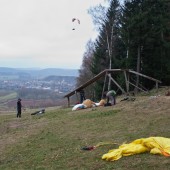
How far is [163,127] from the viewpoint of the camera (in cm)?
1455

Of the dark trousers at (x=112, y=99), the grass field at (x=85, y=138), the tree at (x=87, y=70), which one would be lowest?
the grass field at (x=85, y=138)

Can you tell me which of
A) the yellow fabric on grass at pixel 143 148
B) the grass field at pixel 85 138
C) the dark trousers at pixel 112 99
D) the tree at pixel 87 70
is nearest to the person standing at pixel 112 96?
the dark trousers at pixel 112 99

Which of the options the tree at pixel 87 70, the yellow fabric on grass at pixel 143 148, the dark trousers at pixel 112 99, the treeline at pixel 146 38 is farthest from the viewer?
the tree at pixel 87 70

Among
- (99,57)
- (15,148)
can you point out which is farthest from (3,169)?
(99,57)

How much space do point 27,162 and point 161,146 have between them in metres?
4.55

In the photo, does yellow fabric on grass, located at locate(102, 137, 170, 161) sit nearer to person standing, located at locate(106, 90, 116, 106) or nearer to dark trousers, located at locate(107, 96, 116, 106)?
dark trousers, located at locate(107, 96, 116, 106)

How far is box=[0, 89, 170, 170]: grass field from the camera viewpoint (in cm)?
1096

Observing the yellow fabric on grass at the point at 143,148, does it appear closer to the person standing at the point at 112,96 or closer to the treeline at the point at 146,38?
the person standing at the point at 112,96

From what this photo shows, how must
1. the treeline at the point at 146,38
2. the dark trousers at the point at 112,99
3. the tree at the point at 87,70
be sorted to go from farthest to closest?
the tree at the point at 87,70
the treeline at the point at 146,38
the dark trousers at the point at 112,99

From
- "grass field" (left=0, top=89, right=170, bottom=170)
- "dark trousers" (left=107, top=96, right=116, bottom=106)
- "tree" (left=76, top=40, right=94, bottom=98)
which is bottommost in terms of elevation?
"grass field" (left=0, top=89, right=170, bottom=170)

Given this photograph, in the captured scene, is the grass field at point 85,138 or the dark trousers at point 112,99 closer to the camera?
the grass field at point 85,138

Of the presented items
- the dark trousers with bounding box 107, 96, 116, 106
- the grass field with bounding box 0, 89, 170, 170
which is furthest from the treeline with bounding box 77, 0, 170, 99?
the grass field with bounding box 0, 89, 170, 170

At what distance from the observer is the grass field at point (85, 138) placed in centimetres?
1096

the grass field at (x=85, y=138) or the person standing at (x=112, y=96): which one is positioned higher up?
the person standing at (x=112, y=96)
